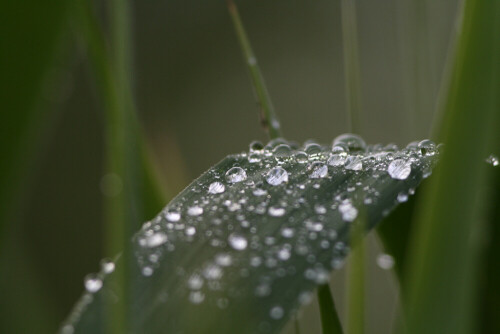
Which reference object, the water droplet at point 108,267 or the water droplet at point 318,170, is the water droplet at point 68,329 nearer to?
the water droplet at point 108,267


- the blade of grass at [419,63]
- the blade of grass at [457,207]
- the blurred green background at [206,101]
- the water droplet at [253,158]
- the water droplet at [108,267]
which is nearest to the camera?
the blade of grass at [457,207]

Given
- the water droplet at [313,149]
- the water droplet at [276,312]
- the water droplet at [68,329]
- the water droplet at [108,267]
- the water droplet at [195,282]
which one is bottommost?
the water droplet at [276,312]

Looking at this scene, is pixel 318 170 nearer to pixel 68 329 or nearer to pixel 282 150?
pixel 282 150

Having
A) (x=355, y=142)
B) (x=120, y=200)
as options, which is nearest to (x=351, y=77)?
(x=355, y=142)

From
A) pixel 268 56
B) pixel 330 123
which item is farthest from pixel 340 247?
pixel 268 56

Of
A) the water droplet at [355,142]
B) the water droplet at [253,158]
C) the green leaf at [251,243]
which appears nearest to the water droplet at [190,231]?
the green leaf at [251,243]

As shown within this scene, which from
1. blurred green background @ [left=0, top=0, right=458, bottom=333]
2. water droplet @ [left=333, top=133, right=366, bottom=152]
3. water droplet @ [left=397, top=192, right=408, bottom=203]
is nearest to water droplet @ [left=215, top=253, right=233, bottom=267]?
water droplet @ [left=397, top=192, right=408, bottom=203]

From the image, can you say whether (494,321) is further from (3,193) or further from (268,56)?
(268,56)
